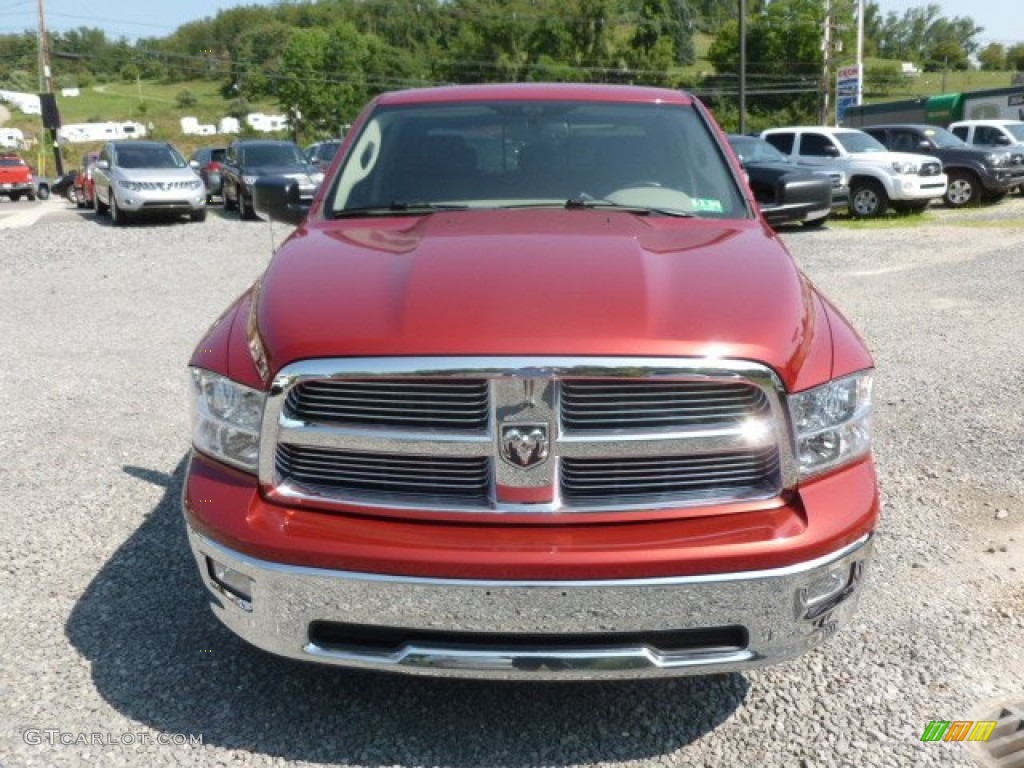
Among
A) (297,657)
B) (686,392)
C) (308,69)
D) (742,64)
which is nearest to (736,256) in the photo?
(686,392)

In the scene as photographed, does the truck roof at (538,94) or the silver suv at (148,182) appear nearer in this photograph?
the truck roof at (538,94)

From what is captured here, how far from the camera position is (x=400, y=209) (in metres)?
3.58

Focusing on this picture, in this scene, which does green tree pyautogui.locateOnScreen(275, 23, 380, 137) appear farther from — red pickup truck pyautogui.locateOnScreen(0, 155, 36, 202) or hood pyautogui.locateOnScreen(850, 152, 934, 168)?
hood pyautogui.locateOnScreen(850, 152, 934, 168)

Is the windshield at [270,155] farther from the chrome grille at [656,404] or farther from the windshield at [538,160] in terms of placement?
the chrome grille at [656,404]

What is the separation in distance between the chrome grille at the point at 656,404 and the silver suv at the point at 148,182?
17274mm

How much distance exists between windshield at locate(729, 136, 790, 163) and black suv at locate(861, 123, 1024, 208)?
14.0 feet

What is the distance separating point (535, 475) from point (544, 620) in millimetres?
350

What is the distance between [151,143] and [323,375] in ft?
61.3

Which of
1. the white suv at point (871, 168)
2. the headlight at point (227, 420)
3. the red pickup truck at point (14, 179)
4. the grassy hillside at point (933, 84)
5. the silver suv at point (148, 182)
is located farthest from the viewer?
the grassy hillside at point (933, 84)

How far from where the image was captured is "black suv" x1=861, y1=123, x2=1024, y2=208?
63.4ft

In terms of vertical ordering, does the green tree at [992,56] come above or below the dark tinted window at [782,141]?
above

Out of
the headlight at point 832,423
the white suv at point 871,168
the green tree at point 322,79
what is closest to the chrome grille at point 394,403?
the headlight at point 832,423

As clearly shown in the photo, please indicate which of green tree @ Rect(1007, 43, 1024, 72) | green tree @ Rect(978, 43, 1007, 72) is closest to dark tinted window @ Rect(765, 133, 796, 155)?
green tree @ Rect(1007, 43, 1024, 72)

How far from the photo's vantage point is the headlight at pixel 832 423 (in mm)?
2443
